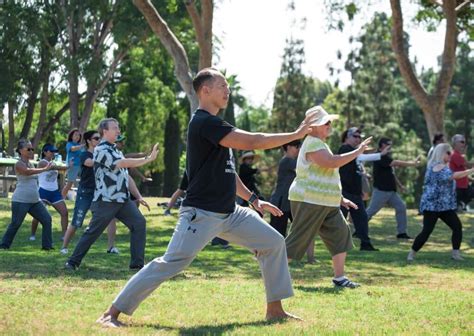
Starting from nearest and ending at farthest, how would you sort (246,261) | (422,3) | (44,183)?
(246,261) → (44,183) → (422,3)

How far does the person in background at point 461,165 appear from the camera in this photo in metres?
19.1

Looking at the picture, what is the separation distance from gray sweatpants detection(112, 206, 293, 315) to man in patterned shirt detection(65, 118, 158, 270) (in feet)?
12.3

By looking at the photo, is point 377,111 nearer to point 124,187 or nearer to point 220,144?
point 124,187

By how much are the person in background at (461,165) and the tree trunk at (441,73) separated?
1543 mm

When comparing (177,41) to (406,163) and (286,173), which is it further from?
(286,173)

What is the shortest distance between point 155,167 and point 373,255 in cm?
4621

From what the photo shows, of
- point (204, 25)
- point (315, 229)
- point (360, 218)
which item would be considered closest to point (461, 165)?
point (204, 25)

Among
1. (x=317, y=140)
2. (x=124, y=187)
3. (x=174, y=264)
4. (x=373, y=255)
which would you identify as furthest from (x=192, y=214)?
(x=373, y=255)

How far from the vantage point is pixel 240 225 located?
7531 mm

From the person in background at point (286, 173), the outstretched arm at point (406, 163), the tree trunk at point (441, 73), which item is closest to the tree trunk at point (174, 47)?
the tree trunk at point (441, 73)

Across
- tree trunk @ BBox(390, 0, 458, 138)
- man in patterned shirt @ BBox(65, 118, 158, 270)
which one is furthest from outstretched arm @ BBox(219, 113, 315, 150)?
tree trunk @ BBox(390, 0, 458, 138)

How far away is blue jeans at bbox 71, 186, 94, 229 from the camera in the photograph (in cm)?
1325

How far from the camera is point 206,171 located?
7.27m

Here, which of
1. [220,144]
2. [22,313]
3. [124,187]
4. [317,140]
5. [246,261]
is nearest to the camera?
[220,144]
